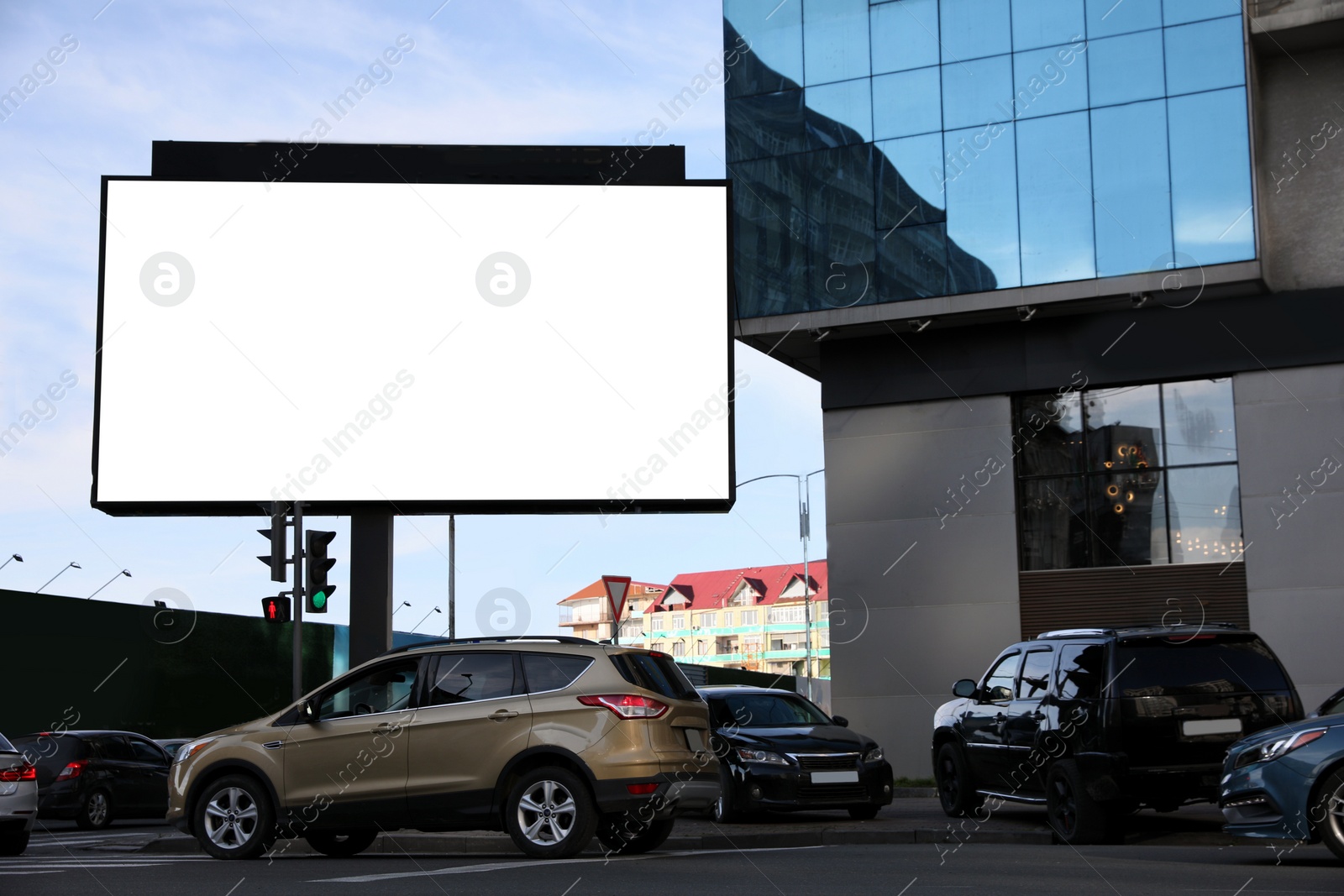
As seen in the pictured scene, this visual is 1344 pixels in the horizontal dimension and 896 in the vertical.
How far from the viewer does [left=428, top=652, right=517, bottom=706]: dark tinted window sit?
11.2m

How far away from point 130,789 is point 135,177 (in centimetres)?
879

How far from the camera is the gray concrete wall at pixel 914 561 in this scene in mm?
25438

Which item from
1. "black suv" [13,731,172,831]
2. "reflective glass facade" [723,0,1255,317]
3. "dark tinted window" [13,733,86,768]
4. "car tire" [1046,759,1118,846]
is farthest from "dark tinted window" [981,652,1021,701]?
"dark tinted window" [13,733,86,768]

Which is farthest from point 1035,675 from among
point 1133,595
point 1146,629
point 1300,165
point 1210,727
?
point 1300,165

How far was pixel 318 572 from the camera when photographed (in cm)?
1580

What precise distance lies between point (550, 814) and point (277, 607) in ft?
20.8

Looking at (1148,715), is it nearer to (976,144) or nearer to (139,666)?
(976,144)

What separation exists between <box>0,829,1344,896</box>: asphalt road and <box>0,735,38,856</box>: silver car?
0.48 m

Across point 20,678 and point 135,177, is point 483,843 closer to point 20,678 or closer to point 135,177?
point 135,177

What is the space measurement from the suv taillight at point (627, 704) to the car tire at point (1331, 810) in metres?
4.55

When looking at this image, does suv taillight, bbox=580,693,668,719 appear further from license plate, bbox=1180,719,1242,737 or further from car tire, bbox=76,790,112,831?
car tire, bbox=76,790,112,831

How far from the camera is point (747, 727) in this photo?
15.9 m

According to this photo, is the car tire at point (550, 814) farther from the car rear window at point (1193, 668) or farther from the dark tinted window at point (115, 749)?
the dark tinted window at point (115, 749)

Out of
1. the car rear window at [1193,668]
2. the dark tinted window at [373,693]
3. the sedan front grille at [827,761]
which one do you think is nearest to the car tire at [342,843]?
the dark tinted window at [373,693]
